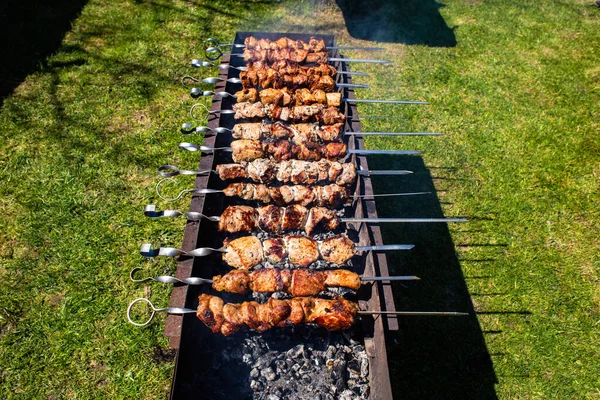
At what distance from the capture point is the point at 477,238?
5.14 metres

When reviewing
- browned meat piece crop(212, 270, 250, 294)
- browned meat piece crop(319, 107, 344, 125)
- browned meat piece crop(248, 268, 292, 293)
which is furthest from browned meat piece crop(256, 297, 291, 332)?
browned meat piece crop(319, 107, 344, 125)

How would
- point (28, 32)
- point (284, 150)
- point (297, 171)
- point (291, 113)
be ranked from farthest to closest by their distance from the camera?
point (28, 32) < point (291, 113) < point (284, 150) < point (297, 171)

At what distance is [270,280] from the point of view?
125 inches

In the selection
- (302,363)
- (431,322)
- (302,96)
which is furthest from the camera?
(302,96)

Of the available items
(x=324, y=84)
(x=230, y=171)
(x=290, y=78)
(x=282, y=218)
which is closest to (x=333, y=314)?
(x=282, y=218)

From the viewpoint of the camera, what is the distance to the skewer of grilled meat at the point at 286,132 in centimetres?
417

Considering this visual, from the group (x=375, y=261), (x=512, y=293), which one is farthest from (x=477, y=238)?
(x=375, y=261)

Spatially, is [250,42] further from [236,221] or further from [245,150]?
[236,221]

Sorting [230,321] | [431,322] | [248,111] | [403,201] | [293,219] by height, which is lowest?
[431,322]

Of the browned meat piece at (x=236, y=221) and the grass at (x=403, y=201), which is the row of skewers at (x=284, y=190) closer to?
the browned meat piece at (x=236, y=221)

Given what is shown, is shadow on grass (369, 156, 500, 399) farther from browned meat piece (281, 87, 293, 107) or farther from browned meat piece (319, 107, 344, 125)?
browned meat piece (281, 87, 293, 107)

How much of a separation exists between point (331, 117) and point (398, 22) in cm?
587

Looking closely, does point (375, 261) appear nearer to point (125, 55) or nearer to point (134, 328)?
point (134, 328)

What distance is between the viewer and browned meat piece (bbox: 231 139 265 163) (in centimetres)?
397
